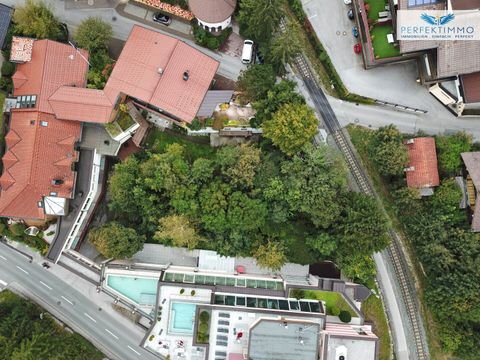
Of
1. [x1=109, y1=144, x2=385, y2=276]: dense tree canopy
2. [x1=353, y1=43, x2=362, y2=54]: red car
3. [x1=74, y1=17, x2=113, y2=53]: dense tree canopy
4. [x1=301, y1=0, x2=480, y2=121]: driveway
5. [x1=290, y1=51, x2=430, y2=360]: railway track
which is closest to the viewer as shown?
[x1=109, y1=144, x2=385, y2=276]: dense tree canopy

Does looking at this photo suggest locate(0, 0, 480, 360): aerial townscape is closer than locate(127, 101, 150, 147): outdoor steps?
Yes

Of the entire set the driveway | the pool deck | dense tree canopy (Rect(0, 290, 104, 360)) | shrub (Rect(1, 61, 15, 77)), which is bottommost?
dense tree canopy (Rect(0, 290, 104, 360))

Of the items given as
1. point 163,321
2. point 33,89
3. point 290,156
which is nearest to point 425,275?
point 290,156

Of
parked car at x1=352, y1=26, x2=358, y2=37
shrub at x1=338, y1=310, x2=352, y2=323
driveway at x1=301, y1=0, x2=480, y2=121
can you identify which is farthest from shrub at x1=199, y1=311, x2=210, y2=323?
parked car at x1=352, y1=26, x2=358, y2=37

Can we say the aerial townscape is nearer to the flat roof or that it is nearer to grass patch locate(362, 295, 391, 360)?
grass patch locate(362, 295, 391, 360)

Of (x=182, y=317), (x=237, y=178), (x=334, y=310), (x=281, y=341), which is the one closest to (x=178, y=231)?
(x=237, y=178)

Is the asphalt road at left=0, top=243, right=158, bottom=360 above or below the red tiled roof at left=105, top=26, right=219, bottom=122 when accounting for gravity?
below

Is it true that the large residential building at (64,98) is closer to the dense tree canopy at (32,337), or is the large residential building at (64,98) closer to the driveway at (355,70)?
the dense tree canopy at (32,337)

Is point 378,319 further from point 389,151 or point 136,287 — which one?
A: point 136,287
